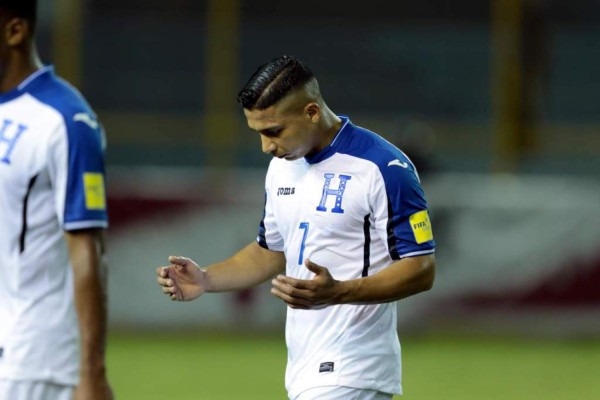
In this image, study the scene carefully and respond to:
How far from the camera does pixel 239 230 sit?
642 inches

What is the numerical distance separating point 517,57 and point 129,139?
622cm

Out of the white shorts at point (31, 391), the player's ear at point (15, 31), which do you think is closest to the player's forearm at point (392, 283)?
the white shorts at point (31, 391)

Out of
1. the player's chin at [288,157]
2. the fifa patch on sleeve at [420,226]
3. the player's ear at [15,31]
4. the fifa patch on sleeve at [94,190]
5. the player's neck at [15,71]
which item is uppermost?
the player's ear at [15,31]

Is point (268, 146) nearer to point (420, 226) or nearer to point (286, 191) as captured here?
point (286, 191)

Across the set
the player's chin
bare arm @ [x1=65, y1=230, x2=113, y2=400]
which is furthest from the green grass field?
bare arm @ [x1=65, y1=230, x2=113, y2=400]

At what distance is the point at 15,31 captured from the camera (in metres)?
4.85

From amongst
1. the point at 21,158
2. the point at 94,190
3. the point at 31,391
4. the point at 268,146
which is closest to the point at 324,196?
the point at 268,146

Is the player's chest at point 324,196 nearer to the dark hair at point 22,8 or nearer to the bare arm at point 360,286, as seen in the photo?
the bare arm at point 360,286

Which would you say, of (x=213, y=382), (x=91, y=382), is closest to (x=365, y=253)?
(x=91, y=382)

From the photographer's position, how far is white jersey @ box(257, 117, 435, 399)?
5.52 metres

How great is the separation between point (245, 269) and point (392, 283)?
88 centimetres

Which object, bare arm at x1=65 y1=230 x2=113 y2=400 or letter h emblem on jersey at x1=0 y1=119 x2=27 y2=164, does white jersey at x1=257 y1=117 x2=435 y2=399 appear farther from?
letter h emblem on jersey at x1=0 y1=119 x2=27 y2=164

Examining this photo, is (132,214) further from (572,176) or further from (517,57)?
(572,176)

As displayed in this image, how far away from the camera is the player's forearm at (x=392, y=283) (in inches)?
205
